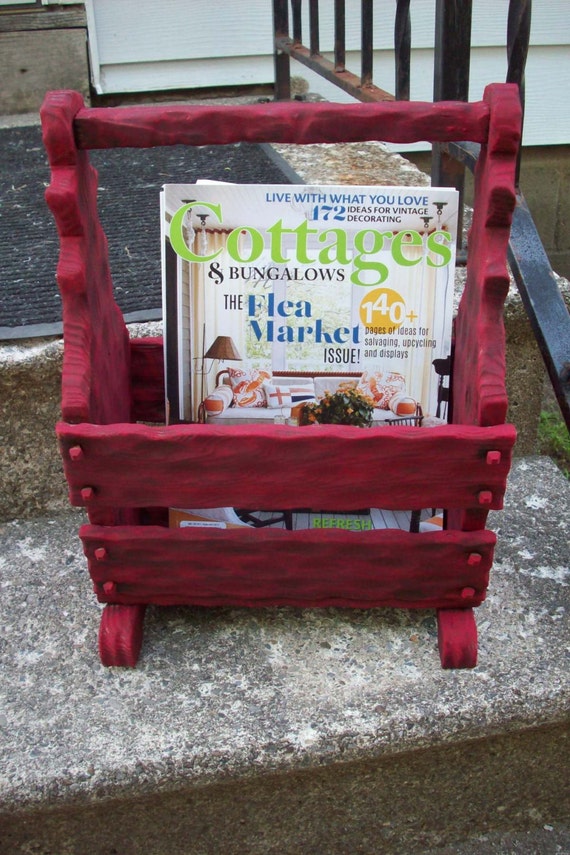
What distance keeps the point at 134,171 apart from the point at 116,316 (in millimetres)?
1048

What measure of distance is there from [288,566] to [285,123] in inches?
17.9

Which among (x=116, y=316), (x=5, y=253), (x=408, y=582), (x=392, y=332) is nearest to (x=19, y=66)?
(x=5, y=253)

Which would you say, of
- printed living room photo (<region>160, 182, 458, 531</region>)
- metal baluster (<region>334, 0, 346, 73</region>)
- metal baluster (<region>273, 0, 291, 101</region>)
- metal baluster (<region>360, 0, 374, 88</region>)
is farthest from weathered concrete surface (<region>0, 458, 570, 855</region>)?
metal baluster (<region>273, 0, 291, 101</region>)

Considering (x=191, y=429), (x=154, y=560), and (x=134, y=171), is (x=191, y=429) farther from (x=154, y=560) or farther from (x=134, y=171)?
(x=134, y=171)

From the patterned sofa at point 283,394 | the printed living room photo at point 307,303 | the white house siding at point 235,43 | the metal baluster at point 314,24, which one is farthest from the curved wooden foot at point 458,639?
the white house siding at point 235,43

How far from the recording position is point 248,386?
0.93 meters

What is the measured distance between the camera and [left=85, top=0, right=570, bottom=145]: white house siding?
2305 millimetres

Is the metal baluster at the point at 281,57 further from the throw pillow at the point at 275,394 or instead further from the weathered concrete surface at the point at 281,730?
the weathered concrete surface at the point at 281,730

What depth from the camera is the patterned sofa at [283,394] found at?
0.93 m

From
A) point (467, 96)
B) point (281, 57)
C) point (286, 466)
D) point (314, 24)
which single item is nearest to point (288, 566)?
point (286, 466)

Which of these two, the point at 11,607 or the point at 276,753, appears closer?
the point at 276,753

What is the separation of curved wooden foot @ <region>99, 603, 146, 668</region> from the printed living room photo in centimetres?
13

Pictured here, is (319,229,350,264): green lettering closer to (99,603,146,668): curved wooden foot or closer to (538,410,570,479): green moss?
(99,603,146,668): curved wooden foot

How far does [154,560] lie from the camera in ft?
2.91
